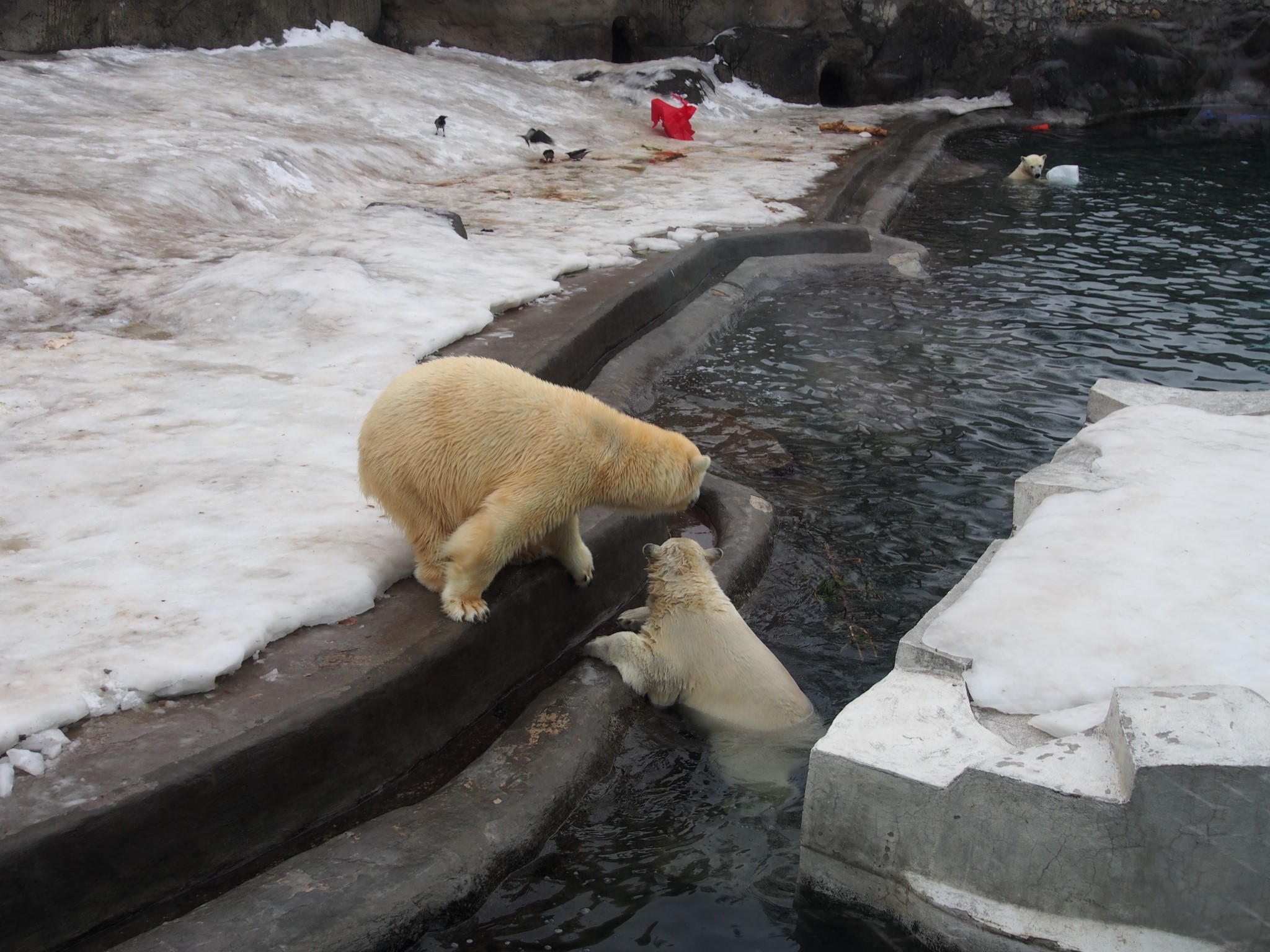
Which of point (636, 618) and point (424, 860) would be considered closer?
point (424, 860)

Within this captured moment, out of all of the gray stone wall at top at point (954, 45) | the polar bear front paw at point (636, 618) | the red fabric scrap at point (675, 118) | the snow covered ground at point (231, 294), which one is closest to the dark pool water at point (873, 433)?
the polar bear front paw at point (636, 618)

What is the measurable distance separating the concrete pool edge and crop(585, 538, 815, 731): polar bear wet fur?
0.89 metres

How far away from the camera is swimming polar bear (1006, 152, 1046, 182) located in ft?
47.2

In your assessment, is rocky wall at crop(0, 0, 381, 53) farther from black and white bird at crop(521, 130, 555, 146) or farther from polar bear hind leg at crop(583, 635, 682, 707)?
polar bear hind leg at crop(583, 635, 682, 707)

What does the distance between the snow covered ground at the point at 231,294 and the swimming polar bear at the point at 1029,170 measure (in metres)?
2.66

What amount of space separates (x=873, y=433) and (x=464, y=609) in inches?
148

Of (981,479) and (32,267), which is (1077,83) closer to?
(981,479)

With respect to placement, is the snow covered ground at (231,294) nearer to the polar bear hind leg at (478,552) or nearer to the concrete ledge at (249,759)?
the concrete ledge at (249,759)

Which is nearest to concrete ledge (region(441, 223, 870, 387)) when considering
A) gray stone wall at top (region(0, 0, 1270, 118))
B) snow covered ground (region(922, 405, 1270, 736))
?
snow covered ground (region(922, 405, 1270, 736))

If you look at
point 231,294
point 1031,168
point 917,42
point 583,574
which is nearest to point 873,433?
point 583,574

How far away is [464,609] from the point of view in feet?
11.9

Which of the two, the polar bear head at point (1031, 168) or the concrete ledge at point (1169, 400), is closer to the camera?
the concrete ledge at point (1169, 400)

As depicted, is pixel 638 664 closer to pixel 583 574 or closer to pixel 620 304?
pixel 583 574

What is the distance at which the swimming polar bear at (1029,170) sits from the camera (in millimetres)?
14398
